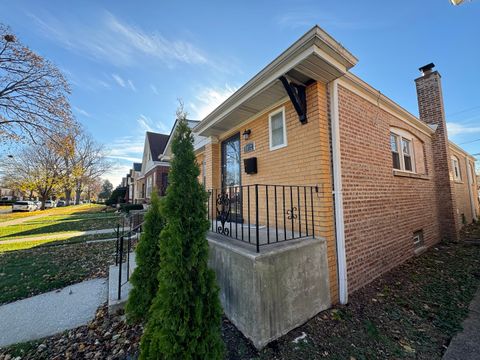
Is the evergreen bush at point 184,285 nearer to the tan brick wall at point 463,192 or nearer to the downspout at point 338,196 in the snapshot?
the downspout at point 338,196

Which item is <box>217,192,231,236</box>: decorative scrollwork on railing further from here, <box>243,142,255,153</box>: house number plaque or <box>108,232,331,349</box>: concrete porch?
<box>243,142,255,153</box>: house number plaque

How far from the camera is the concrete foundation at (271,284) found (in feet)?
7.33

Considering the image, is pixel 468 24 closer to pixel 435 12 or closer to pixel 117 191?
pixel 435 12

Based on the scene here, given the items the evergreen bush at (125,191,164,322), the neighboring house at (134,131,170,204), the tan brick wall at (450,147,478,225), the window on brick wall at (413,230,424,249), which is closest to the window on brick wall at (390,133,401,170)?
the window on brick wall at (413,230,424,249)

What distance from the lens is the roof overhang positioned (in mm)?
2676

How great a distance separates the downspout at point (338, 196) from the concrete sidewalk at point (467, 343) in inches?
45.4

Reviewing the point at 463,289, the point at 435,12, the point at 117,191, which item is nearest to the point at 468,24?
the point at 435,12

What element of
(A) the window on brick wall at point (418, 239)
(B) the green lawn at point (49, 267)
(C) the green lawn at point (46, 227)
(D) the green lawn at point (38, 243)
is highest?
(A) the window on brick wall at point (418, 239)

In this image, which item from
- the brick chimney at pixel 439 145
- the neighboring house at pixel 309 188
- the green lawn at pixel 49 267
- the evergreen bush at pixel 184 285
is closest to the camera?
the evergreen bush at pixel 184 285

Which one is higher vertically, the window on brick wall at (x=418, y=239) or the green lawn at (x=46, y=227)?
the window on brick wall at (x=418, y=239)

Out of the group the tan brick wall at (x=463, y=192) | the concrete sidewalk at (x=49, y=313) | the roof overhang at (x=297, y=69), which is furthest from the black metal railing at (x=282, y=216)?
the tan brick wall at (x=463, y=192)

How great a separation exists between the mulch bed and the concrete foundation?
144mm

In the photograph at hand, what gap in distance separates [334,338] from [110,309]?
126 inches

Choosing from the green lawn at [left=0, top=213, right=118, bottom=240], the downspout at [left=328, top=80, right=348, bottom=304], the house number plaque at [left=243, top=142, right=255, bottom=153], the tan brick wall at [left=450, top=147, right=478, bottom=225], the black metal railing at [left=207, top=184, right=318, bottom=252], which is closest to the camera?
the black metal railing at [left=207, top=184, right=318, bottom=252]
